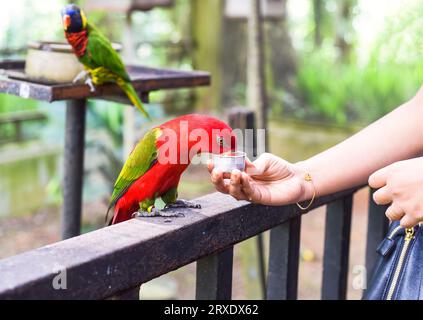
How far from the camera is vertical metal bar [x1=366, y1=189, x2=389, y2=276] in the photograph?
1.29 metres

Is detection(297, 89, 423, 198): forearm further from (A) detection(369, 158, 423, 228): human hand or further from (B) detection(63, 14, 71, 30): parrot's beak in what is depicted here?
(B) detection(63, 14, 71, 30): parrot's beak

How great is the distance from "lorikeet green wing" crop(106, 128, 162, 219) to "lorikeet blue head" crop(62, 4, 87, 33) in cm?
80

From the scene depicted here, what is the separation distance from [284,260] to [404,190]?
33 cm

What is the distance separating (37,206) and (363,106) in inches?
Answer: 102

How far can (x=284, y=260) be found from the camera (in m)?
1.12

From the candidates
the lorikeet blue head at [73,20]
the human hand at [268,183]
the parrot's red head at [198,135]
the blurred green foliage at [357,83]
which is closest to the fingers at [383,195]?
the human hand at [268,183]

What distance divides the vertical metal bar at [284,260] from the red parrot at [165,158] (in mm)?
180

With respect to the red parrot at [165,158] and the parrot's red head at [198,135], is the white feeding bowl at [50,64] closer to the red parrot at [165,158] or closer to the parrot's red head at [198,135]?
the red parrot at [165,158]

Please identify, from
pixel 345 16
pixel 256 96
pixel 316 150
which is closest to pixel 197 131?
pixel 256 96

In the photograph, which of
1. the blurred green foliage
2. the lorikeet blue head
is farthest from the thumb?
the blurred green foliage

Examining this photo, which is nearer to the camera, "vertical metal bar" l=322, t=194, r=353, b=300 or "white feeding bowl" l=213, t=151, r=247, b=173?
"white feeding bowl" l=213, t=151, r=247, b=173

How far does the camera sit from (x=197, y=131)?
1.10 meters

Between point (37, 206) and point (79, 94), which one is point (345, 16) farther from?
point (79, 94)

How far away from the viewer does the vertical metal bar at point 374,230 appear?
1289 mm
